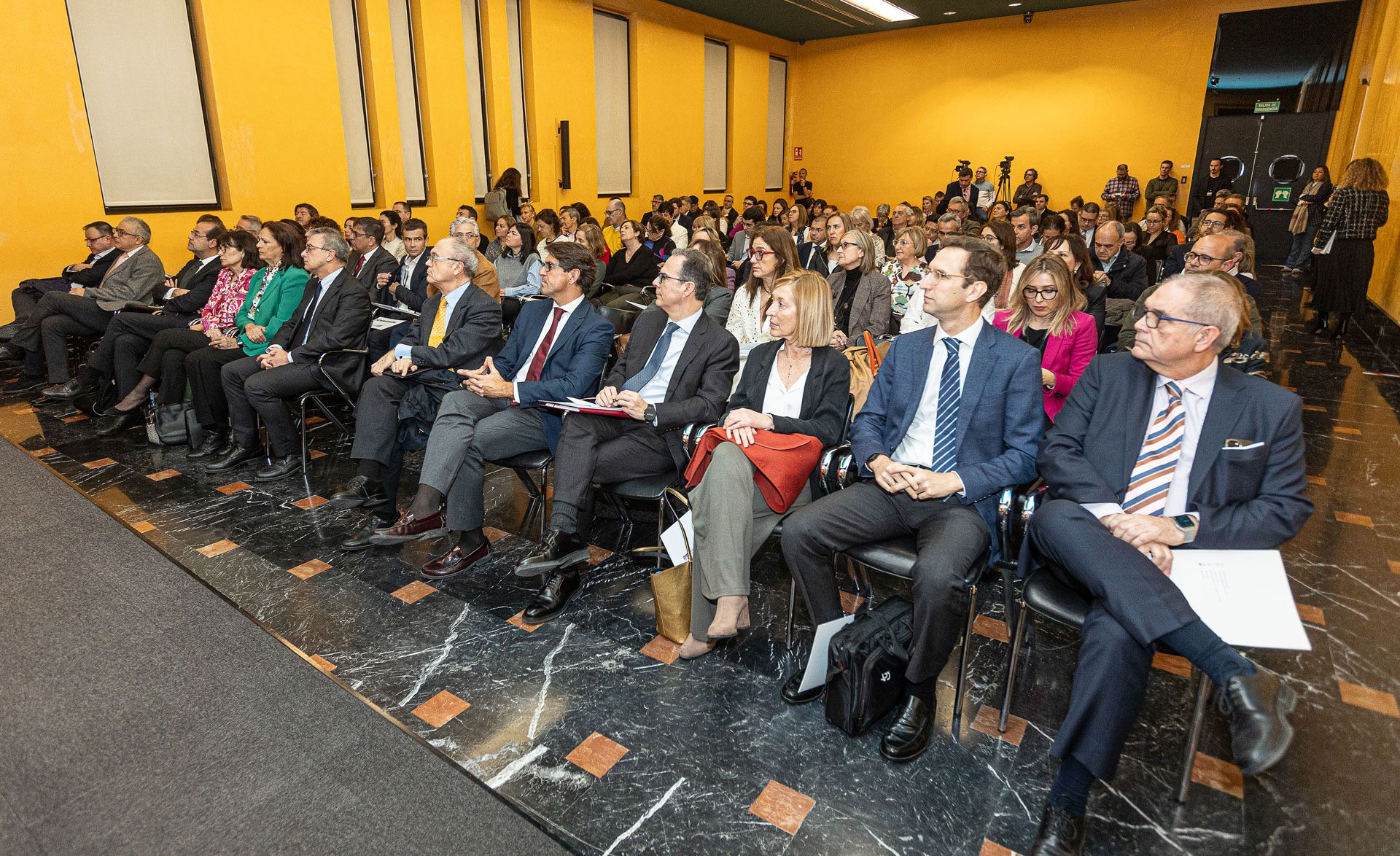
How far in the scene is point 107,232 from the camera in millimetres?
5988

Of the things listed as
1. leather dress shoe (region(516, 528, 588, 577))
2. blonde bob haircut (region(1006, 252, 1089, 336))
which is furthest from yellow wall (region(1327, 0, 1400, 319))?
→ leather dress shoe (region(516, 528, 588, 577))

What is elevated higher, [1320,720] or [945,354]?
[945,354]

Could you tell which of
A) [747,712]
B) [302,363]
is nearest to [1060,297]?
[747,712]

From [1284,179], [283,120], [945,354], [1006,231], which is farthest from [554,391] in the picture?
[1284,179]

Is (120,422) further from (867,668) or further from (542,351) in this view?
(867,668)

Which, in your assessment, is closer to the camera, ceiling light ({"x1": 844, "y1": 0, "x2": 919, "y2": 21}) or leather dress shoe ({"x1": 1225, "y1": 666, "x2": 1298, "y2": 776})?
leather dress shoe ({"x1": 1225, "y1": 666, "x2": 1298, "y2": 776})

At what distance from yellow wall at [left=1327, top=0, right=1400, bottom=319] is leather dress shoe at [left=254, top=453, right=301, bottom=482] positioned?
8634mm

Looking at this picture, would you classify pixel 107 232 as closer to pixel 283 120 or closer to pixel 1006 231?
pixel 283 120

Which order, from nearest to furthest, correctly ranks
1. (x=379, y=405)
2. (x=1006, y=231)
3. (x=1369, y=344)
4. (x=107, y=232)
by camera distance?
(x=379, y=405) < (x=1006, y=231) < (x=107, y=232) < (x=1369, y=344)

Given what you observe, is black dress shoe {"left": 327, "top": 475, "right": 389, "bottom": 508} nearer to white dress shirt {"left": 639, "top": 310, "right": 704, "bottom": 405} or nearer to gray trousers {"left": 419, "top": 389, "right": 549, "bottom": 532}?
gray trousers {"left": 419, "top": 389, "right": 549, "bottom": 532}

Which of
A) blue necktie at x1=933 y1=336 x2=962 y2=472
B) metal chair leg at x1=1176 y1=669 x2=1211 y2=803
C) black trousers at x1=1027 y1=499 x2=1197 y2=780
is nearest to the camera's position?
black trousers at x1=1027 y1=499 x2=1197 y2=780

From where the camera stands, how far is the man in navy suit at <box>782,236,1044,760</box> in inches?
82.9

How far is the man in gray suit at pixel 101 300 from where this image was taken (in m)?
5.46

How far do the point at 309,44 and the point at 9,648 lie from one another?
7.67 metres
